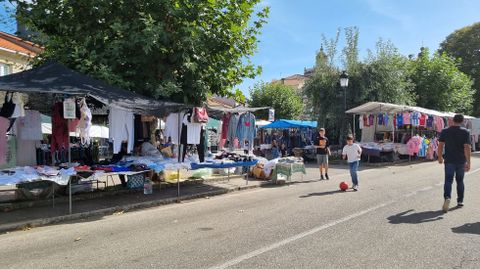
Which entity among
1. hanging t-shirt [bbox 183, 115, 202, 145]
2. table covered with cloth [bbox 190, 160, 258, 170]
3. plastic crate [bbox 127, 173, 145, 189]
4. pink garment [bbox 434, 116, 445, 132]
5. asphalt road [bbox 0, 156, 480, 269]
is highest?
pink garment [bbox 434, 116, 445, 132]

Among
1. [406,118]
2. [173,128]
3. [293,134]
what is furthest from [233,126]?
[293,134]

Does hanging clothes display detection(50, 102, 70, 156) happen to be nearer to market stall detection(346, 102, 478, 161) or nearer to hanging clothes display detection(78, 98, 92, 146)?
hanging clothes display detection(78, 98, 92, 146)

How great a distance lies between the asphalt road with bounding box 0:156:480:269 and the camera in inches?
228

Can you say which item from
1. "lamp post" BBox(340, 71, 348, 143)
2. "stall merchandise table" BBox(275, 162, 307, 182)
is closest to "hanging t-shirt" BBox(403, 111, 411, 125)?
"lamp post" BBox(340, 71, 348, 143)

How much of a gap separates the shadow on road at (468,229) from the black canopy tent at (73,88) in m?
6.91

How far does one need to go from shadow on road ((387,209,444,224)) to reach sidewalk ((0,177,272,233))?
5.47 metres

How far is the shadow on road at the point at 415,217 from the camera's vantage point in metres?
8.05

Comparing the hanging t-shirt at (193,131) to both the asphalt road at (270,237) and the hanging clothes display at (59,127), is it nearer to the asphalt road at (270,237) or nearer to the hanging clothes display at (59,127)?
the asphalt road at (270,237)

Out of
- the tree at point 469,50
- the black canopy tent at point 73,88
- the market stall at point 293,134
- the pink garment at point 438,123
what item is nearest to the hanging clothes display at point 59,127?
the black canopy tent at point 73,88

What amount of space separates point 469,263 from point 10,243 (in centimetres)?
691

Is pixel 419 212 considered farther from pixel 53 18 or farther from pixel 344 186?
pixel 53 18

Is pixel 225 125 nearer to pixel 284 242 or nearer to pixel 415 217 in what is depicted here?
pixel 415 217

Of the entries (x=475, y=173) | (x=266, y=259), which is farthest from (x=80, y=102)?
(x=475, y=173)

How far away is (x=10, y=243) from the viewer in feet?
23.5
